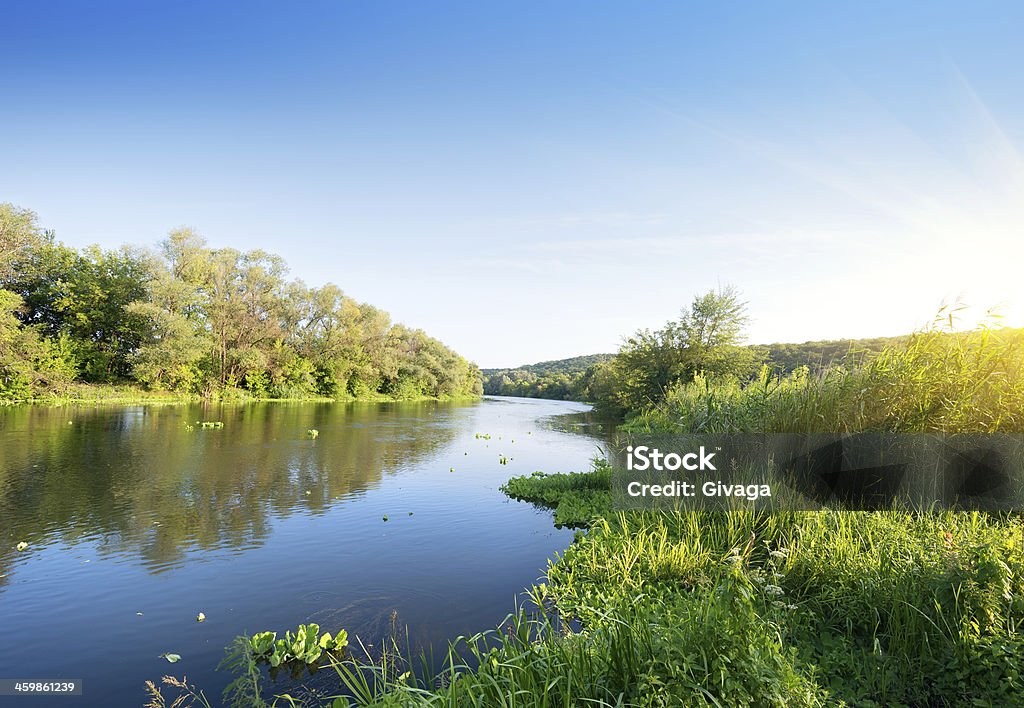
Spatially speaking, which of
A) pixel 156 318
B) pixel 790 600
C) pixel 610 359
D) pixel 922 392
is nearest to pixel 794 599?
pixel 790 600

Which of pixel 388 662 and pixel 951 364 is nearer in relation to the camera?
pixel 388 662

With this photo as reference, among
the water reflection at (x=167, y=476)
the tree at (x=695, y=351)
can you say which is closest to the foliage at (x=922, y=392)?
the water reflection at (x=167, y=476)

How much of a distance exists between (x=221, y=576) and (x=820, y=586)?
765 centimetres

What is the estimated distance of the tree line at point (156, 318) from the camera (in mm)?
31750

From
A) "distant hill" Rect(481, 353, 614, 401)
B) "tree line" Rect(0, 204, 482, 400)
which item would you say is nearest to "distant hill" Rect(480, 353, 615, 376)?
"distant hill" Rect(481, 353, 614, 401)

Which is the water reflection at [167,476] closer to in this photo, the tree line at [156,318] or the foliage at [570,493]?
the foliage at [570,493]

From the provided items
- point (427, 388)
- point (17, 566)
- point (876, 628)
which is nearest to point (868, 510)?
point (876, 628)

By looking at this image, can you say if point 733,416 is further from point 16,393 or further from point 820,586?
point 16,393

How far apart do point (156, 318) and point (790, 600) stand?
40517 millimetres

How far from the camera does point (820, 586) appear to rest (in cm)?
482

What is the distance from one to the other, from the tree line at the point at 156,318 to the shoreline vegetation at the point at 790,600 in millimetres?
37300

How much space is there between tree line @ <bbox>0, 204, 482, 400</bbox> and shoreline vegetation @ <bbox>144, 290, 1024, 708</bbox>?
122 feet

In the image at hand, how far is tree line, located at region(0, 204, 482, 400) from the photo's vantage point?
31.8m

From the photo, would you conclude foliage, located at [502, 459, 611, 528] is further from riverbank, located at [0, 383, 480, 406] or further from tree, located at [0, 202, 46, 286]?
tree, located at [0, 202, 46, 286]
